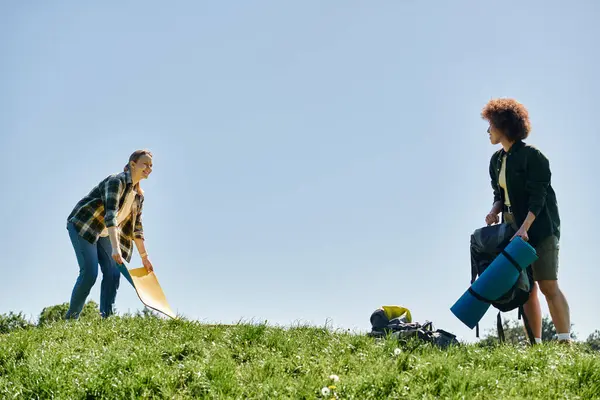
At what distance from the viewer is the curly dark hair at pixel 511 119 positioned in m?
7.23

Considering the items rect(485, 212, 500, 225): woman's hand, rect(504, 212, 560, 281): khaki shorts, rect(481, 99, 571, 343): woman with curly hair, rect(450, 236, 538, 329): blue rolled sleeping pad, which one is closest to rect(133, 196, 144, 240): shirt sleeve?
rect(450, 236, 538, 329): blue rolled sleeping pad

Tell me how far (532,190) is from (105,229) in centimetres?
502

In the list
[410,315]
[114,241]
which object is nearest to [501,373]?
[410,315]

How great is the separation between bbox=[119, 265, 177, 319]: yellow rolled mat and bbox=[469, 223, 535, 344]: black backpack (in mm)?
3476

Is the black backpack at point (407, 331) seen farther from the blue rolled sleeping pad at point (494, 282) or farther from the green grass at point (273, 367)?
the blue rolled sleeping pad at point (494, 282)

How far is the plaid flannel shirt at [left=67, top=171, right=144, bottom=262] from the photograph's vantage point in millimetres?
8016

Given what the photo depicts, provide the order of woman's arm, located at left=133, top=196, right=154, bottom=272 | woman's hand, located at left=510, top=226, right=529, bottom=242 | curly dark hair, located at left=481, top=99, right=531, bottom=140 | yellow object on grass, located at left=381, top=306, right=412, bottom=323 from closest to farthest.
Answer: woman's hand, located at left=510, top=226, right=529, bottom=242 < yellow object on grass, located at left=381, top=306, right=412, bottom=323 < curly dark hair, located at left=481, top=99, right=531, bottom=140 < woman's arm, located at left=133, top=196, right=154, bottom=272

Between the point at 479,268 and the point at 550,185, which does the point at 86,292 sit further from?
the point at 550,185

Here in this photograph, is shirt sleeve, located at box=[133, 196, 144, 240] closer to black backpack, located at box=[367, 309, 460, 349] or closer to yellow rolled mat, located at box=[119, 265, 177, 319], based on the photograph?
yellow rolled mat, located at box=[119, 265, 177, 319]

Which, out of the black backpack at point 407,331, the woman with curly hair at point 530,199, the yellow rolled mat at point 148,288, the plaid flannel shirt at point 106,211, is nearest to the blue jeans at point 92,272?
the plaid flannel shirt at point 106,211

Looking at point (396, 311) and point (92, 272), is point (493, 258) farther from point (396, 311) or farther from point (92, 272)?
point (92, 272)

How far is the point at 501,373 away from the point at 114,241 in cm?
465

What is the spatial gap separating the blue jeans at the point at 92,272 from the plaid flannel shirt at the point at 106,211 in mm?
110

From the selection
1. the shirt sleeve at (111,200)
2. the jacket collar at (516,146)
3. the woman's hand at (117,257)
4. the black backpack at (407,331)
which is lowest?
the black backpack at (407,331)
